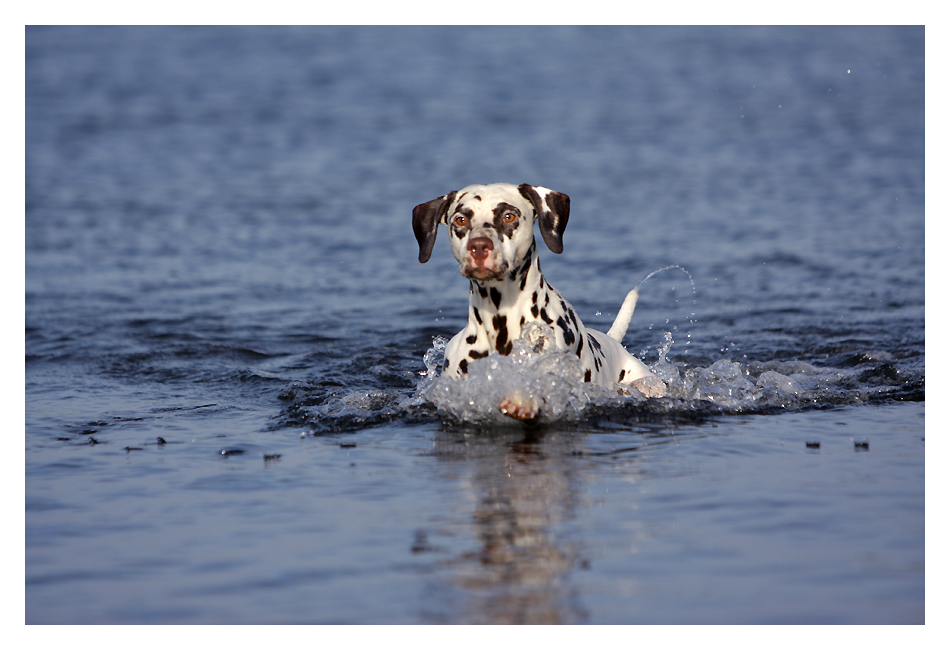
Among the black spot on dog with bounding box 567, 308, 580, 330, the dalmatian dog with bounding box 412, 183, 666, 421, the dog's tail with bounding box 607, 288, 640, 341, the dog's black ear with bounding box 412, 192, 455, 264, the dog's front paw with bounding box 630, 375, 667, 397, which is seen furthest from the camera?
the dog's tail with bounding box 607, 288, 640, 341

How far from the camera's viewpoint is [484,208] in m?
5.98

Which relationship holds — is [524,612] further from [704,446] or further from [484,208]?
[484,208]

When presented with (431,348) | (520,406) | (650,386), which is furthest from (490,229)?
(431,348)

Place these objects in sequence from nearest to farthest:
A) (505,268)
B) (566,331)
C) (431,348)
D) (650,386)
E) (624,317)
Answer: (505,268) < (566,331) < (650,386) < (624,317) < (431,348)

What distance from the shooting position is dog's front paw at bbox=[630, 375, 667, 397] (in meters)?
6.98

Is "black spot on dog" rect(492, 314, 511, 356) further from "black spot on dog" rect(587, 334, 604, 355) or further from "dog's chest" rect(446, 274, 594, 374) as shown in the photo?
"black spot on dog" rect(587, 334, 604, 355)

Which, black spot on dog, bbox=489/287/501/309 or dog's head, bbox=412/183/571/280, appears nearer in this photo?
dog's head, bbox=412/183/571/280

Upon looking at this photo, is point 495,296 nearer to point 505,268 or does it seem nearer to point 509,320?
point 509,320

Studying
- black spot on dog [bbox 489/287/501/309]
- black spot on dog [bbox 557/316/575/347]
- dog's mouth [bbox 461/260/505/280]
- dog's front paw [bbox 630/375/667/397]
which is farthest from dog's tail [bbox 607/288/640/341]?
dog's mouth [bbox 461/260/505/280]

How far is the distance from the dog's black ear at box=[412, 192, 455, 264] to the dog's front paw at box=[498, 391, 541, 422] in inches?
41.7

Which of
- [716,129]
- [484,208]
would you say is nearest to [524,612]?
[484,208]

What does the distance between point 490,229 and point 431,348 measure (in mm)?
3562

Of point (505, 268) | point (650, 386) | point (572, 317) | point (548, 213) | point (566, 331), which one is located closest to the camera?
point (505, 268)

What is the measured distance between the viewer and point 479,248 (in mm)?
5715
